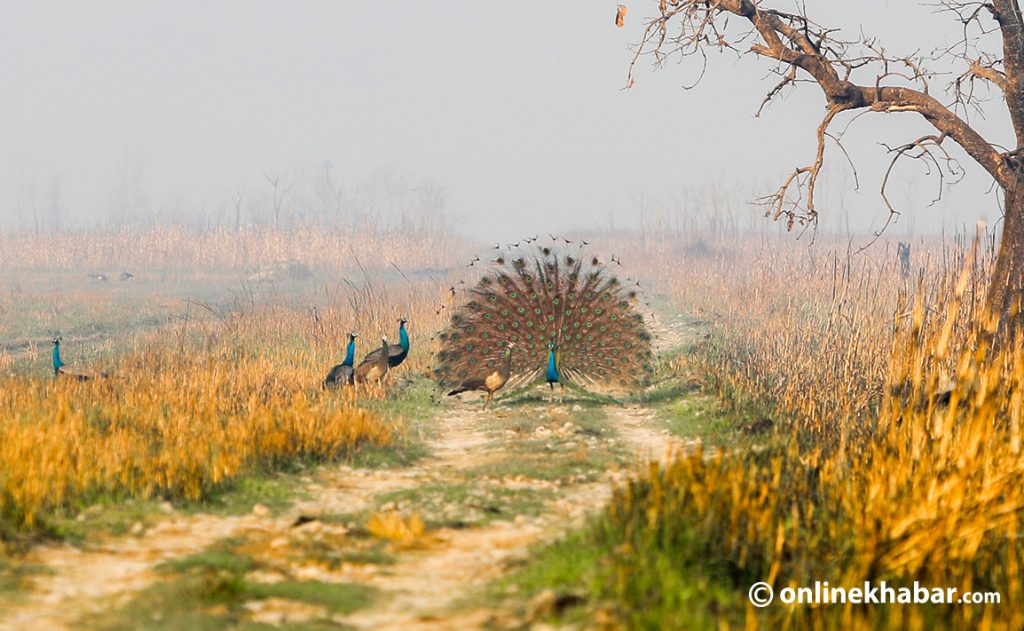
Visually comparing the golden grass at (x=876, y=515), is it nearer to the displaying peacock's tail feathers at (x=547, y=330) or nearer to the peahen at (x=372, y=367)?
the displaying peacock's tail feathers at (x=547, y=330)

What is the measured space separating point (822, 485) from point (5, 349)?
20658 millimetres

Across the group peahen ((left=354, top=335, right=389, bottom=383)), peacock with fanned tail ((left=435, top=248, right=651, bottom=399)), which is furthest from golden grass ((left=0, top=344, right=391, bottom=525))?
peacock with fanned tail ((left=435, top=248, right=651, bottom=399))

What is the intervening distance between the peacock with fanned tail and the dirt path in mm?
4152

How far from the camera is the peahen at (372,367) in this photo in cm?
1449

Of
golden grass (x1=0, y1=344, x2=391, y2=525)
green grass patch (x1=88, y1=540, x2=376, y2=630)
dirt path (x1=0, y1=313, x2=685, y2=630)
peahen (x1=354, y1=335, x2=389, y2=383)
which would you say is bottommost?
dirt path (x1=0, y1=313, x2=685, y2=630)

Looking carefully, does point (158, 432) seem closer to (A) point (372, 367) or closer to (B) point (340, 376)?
(B) point (340, 376)

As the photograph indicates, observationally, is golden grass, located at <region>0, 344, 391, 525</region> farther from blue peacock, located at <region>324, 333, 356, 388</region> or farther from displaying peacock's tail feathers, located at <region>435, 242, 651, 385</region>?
displaying peacock's tail feathers, located at <region>435, 242, 651, 385</region>

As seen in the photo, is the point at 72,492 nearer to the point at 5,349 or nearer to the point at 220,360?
the point at 220,360

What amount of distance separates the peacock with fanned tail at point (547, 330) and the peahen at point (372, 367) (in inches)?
43.1

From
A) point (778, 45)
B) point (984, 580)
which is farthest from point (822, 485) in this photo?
point (778, 45)

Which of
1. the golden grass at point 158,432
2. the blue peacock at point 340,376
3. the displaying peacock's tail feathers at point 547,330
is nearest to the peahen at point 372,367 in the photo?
the blue peacock at point 340,376

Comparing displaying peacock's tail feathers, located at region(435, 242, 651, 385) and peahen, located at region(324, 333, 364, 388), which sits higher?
displaying peacock's tail feathers, located at region(435, 242, 651, 385)

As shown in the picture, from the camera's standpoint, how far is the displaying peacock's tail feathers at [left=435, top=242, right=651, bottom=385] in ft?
49.8

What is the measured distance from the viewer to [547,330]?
49.9 feet
